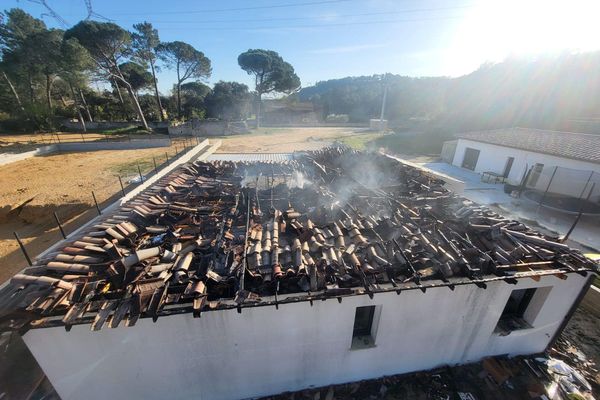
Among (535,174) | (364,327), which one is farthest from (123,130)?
(535,174)

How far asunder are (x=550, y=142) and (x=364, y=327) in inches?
992

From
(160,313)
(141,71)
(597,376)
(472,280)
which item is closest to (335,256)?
(472,280)

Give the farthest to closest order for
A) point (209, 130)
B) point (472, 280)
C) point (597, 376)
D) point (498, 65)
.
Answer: point (209, 130) < point (498, 65) < point (597, 376) < point (472, 280)

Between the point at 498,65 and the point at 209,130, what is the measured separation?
5246 cm

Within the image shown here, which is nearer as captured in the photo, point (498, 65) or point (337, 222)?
point (337, 222)

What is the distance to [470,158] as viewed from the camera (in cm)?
2661

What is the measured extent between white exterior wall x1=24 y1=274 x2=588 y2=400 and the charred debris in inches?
22.5

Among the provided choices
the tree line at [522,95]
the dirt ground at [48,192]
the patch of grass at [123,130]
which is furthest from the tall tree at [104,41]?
the tree line at [522,95]

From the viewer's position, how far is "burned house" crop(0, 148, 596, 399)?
4.99 m

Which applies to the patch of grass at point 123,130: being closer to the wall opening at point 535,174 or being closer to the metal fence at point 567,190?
the wall opening at point 535,174

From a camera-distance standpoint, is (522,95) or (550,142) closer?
→ (550,142)

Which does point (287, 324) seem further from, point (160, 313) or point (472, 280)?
point (472, 280)

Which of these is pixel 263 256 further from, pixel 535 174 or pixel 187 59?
pixel 187 59

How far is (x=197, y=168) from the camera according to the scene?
14.6 metres
